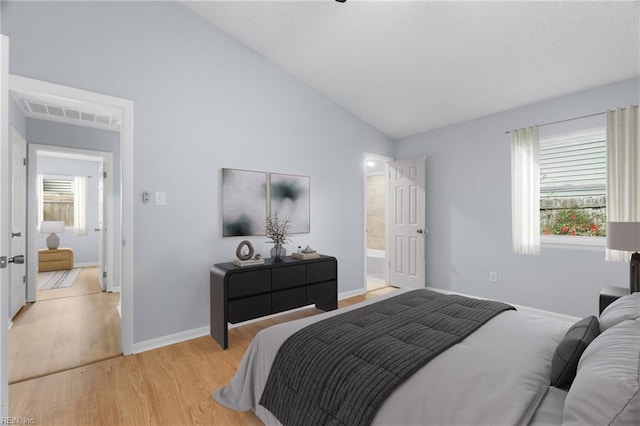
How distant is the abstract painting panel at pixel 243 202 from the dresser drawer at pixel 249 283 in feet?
1.91

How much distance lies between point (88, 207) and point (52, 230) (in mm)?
937

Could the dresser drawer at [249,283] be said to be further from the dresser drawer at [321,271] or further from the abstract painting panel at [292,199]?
the abstract painting panel at [292,199]

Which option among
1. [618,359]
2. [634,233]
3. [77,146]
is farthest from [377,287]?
[77,146]

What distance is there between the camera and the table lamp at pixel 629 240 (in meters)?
2.19

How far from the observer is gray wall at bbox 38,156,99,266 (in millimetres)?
6631

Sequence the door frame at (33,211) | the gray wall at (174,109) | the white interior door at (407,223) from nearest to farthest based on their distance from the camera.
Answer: the gray wall at (174,109) < the door frame at (33,211) < the white interior door at (407,223)

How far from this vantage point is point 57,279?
17.6 ft

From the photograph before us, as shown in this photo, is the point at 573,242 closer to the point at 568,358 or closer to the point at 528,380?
the point at 568,358

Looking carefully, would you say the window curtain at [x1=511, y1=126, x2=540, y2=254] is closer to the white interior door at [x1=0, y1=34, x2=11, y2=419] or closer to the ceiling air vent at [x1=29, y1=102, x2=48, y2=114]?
the white interior door at [x1=0, y1=34, x2=11, y2=419]

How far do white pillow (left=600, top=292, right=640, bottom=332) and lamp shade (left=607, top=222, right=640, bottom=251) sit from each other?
3.03ft

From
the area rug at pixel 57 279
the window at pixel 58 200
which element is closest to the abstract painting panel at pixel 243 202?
the area rug at pixel 57 279

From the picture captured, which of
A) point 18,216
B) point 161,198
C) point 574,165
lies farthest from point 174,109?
point 574,165

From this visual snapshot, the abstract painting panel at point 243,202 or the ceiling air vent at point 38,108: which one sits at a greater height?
the ceiling air vent at point 38,108

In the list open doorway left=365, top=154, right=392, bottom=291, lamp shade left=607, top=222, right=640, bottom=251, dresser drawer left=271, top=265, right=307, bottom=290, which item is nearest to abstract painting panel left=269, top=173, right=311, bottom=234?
dresser drawer left=271, top=265, right=307, bottom=290
